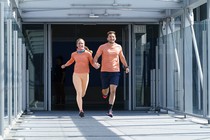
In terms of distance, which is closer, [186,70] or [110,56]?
[110,56]

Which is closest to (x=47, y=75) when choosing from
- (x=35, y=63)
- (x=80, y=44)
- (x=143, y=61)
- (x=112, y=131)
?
(x=35, y=63)

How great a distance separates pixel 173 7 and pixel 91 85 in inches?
471

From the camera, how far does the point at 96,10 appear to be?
14.6 m

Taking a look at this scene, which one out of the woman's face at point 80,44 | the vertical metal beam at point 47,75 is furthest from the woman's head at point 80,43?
the vertical metal beam at point 47,75

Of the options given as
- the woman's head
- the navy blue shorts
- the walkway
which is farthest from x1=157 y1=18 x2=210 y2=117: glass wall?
the woman's head

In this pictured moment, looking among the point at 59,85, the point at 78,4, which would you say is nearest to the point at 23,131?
the point at 78,4

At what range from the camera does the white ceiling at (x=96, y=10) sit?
1306cm

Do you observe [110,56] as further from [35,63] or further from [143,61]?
[35,63]

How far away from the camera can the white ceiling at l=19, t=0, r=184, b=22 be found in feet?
42.9

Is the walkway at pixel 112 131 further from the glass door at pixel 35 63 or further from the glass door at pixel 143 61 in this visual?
the glass door at pixel 143 61

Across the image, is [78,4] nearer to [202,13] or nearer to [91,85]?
[202,13]

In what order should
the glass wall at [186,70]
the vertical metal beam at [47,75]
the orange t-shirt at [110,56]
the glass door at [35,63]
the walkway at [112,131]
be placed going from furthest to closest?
the vertical metal beam at [47,75], the glass door at [35,63], the orange t-shirt at [110,56], the glass wall at [186,70], the walkway at [112,131]

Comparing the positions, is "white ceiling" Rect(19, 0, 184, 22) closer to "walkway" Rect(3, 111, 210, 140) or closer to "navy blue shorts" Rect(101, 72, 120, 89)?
"navy blue shorts" Rect(101, 72, 120, 89)

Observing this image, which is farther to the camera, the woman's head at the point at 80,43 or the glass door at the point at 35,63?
the glass door at the point at 35,63
